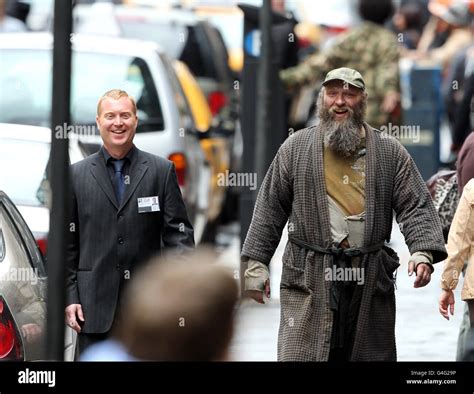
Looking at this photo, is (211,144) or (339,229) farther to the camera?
(211,144)

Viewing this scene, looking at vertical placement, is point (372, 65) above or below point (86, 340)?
above

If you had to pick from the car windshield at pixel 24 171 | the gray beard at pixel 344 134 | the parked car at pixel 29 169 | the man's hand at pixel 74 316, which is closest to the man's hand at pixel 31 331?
the man's hand at pixel 74 316

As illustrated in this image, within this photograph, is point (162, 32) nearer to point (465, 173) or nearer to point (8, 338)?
point (465, 173)

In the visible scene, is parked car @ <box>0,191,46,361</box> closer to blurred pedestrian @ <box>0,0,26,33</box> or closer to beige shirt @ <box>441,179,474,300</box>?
beige shirt @ <box>441,179,474,300</box>

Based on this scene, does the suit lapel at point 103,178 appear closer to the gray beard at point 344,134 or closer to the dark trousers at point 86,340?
the dark trousers at point 86,340

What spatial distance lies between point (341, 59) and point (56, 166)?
664cm

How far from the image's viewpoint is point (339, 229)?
7.64 m

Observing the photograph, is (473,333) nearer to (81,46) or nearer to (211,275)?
(211,275)

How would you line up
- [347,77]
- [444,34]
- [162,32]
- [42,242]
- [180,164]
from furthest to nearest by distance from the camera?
1. [444,34]
2. [162,32]
3. [180,164]
4. [42,242]
5. [347,77]

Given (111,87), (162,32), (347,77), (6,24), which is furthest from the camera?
(162,32)

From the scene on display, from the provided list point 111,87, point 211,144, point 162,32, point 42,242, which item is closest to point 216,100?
point 162,32

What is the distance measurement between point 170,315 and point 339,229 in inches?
32.8

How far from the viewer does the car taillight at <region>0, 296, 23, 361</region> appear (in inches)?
291

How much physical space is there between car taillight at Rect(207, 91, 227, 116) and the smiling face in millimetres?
10245
